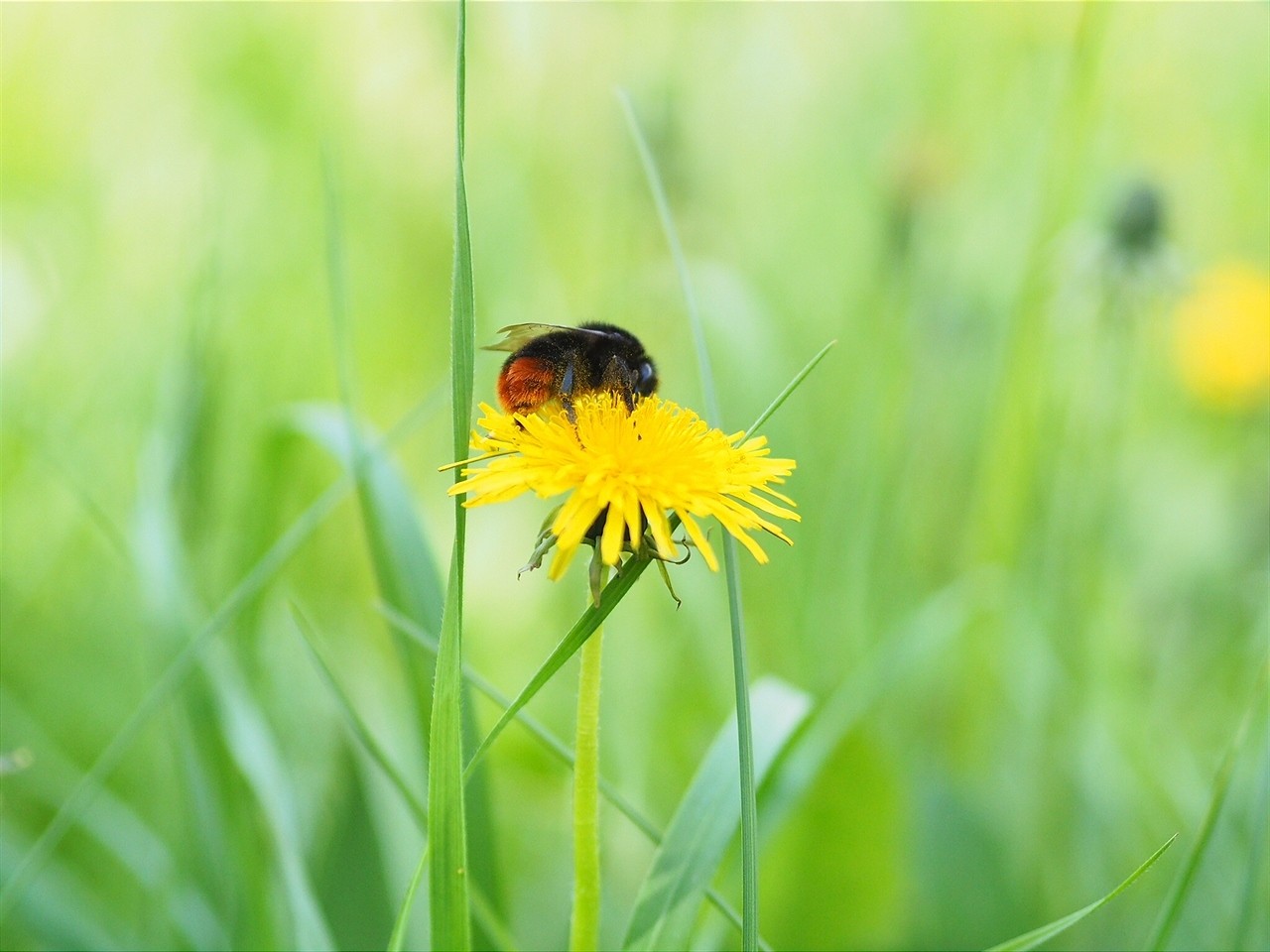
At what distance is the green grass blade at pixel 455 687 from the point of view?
0.65 meters

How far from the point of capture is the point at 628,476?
2.37 ft

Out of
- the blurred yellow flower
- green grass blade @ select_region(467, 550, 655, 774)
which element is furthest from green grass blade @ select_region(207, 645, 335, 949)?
the blurred yellow flower

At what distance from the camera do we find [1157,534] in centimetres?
243

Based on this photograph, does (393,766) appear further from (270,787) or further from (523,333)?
(523,333)

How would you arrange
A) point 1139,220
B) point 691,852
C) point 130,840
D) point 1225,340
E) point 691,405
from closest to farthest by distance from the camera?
point 691,852 < point 130,840 < point 1139,220 < point 691,405 < point 1225,340

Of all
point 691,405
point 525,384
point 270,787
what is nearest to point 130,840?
point 270,787

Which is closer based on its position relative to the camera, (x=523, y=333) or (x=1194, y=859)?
(x=1194, y=859)

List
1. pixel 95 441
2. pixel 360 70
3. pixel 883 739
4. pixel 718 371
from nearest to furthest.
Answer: pixel 883 739, pixel 95 441, pixel 718 371, pixel 360 70

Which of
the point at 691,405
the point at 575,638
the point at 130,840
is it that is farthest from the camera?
the point at 691,405

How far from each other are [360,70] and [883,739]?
2.69 m

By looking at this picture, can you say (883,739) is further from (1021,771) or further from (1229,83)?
(1229,83)

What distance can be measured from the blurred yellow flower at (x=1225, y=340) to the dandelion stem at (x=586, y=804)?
2330mm

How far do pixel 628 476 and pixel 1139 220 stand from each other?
184cm

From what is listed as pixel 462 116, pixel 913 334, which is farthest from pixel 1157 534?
pixel 462 116
